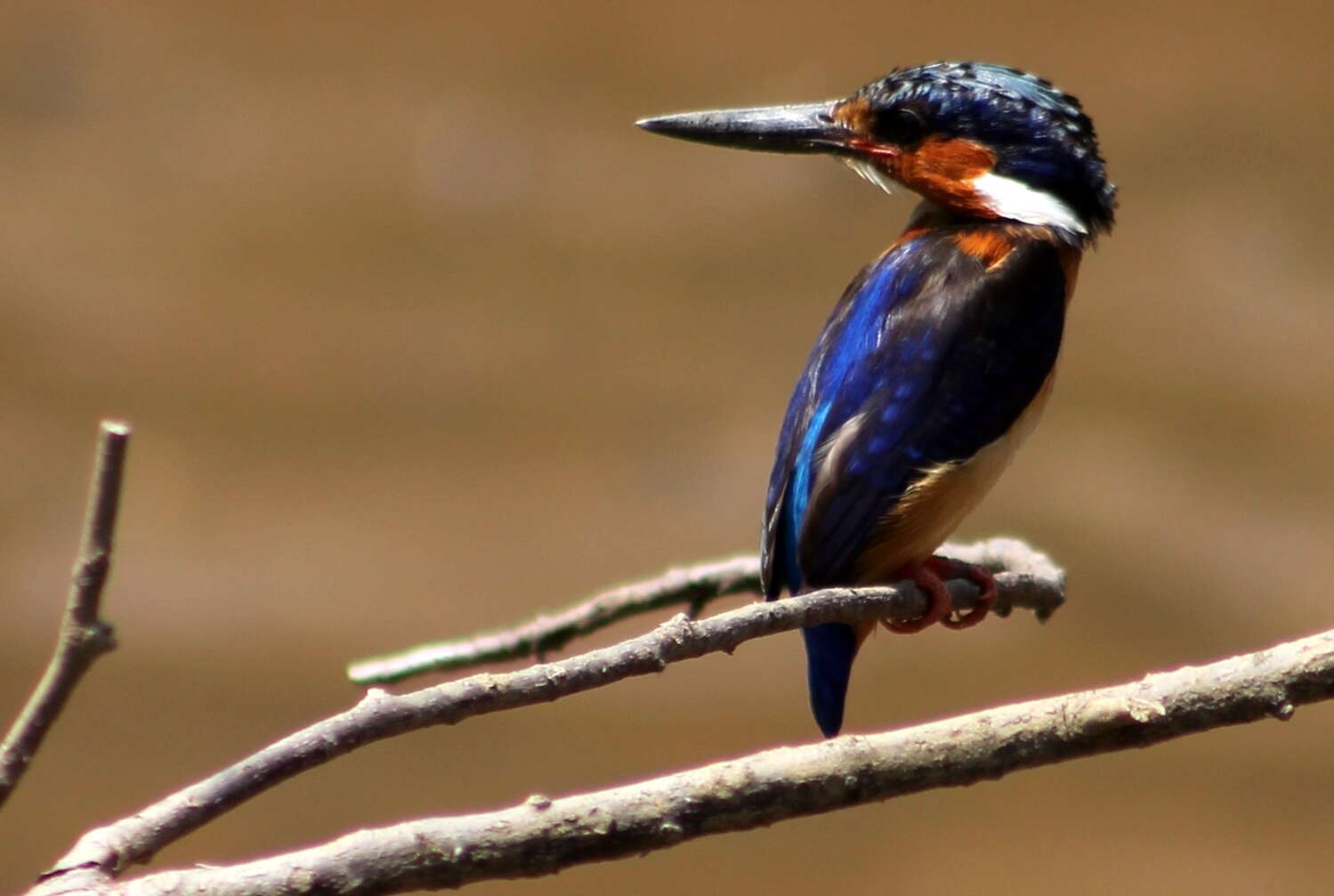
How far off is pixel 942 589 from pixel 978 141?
544 mm

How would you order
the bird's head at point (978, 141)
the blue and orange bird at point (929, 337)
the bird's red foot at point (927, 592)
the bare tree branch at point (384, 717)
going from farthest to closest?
the bird's head at point (978, 141) < the blue and orange bird at point (929, 337) < the bird's red foot at point (927, 592) < the bare tree branch at point (384, 717)

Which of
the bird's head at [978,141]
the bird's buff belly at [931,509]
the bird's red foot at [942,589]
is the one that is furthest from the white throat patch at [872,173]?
the bird's red foot at [942,589]

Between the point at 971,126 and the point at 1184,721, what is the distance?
37.4 inches

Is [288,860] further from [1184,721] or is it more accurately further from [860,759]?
[1184,721]

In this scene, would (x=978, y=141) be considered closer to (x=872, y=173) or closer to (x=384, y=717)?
(x=872, y=173)

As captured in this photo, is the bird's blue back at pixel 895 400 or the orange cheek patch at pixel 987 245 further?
the orange cheek patch at pixel 987 245

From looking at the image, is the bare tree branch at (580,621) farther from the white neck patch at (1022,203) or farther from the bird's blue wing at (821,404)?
the white neck patch at (1022,203)

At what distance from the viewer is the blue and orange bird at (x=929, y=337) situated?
1.63 meters

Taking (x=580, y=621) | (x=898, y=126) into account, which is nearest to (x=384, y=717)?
(x=580, y=621)

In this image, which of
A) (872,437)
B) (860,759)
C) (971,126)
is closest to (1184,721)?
(860,759)

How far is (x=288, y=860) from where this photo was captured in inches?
33.9

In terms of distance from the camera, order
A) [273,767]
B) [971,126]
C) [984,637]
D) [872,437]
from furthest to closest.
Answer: [984,637], [971,126], [872,437], [273,767]

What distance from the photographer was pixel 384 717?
874mm

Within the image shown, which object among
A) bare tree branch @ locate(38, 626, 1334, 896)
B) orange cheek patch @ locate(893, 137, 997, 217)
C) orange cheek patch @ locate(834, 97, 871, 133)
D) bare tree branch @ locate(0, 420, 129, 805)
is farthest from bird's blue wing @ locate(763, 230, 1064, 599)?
bare tree branch @ locate(0, 420, 129, 805)
